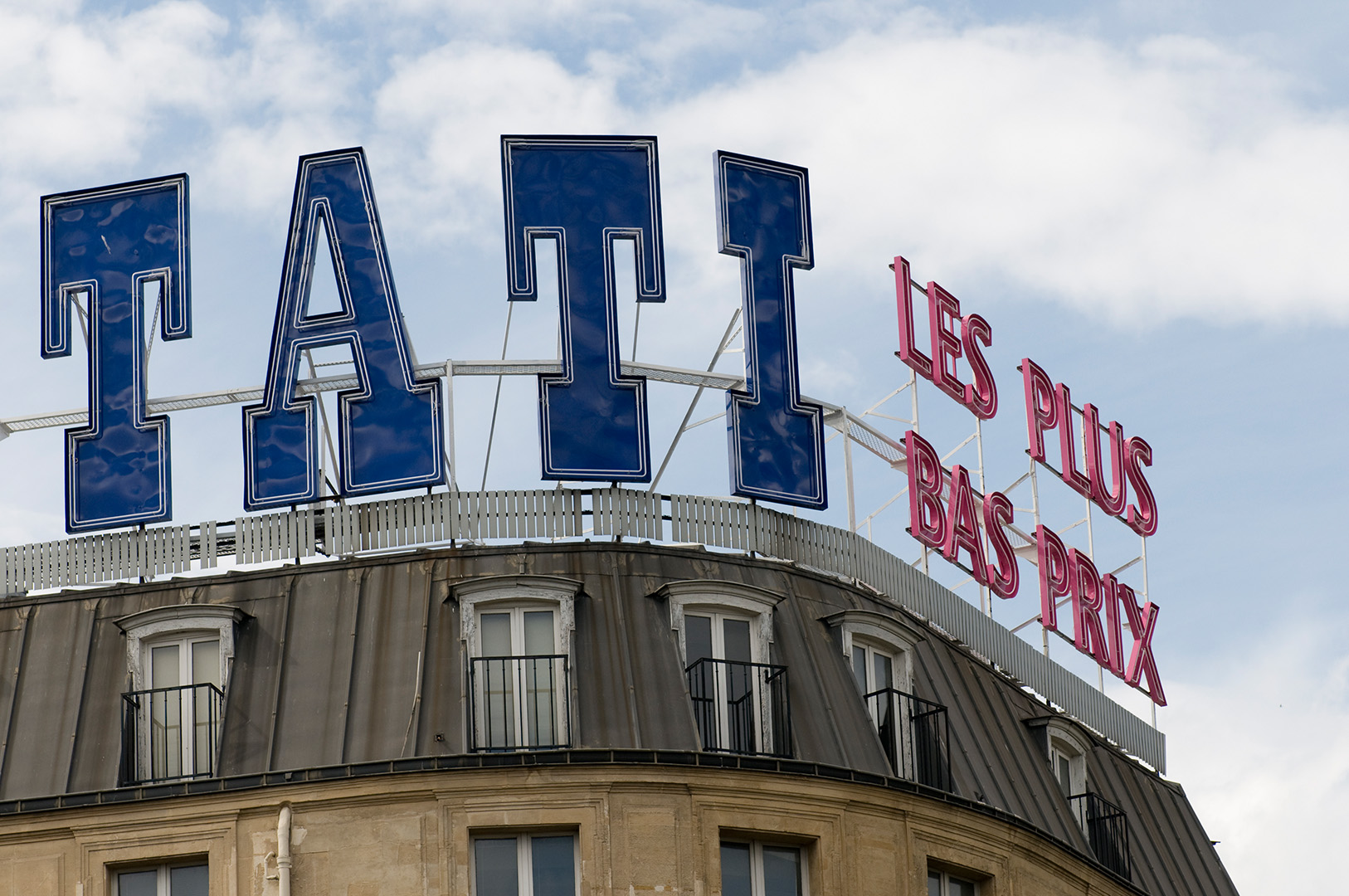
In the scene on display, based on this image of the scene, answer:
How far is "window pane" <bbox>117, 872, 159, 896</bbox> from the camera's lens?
44281 mm

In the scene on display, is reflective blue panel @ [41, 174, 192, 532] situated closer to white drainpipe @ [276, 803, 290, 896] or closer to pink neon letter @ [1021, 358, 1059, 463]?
white drainpipe @ [276, 803, 290, 896]

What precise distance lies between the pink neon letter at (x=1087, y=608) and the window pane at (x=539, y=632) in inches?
685

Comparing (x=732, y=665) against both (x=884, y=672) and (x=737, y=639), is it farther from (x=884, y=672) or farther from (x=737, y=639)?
(x=884, y=672)

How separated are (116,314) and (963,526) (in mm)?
18317

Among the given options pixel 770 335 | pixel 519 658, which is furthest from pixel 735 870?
pixel 770 335

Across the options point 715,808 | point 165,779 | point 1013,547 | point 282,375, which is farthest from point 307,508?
point 1013,547

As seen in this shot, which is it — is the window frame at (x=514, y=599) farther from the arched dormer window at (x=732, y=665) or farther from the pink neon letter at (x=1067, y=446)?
the pink neon letter at (x=1067, y=446)

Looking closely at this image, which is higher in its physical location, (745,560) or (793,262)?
(793,262)

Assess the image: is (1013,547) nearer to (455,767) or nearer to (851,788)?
(851,788)

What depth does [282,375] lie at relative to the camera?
49031mm

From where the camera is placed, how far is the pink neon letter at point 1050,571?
190 ft

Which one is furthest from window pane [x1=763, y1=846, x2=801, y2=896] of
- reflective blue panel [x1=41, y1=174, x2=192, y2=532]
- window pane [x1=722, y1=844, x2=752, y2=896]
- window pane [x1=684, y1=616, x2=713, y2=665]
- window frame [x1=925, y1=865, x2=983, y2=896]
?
reflective blue panel [x1=41, y1=174, x2=192, y2=532]

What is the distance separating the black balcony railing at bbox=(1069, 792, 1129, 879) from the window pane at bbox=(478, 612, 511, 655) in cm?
1387

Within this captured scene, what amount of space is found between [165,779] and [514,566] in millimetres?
7343
